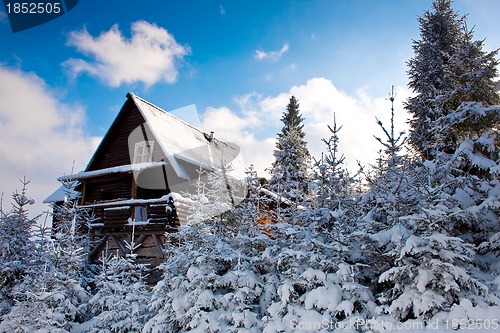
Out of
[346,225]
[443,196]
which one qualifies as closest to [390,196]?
[443,196]

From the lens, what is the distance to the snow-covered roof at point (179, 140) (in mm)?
15961

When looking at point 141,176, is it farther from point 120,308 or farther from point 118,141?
point 120,308

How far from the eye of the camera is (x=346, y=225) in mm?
8203

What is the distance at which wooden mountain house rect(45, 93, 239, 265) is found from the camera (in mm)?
14304

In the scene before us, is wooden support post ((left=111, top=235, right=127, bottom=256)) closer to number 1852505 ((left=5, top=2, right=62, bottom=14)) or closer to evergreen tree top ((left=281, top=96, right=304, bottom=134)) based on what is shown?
number 1852505 ((left=5, top=2, right=62, bottom=14))

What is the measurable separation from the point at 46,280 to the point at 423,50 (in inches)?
676

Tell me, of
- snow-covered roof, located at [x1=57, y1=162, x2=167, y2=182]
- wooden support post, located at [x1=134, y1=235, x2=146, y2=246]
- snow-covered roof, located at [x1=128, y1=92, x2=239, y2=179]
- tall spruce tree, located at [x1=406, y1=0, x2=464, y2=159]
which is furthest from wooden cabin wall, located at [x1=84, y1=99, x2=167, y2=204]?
tall spruce tree, located at [x1=406, y1=0, x2=464, y2=159]

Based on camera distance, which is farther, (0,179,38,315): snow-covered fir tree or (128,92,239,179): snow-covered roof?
(128,92,239,179): snow-covered roof

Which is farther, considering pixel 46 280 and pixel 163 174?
pixel 163 174

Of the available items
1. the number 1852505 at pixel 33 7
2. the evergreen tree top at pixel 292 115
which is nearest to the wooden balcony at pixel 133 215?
the number 1852505 at pixel 33 7

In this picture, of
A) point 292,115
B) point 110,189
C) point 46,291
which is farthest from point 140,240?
point 292,115

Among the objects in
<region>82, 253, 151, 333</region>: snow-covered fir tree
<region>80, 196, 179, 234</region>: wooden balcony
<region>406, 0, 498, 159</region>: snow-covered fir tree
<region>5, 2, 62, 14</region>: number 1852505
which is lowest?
<region>82, 253, 151, 333</region>: snow-covered fir tree

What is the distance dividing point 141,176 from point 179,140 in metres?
3.22

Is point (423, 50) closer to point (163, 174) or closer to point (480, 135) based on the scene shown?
point (480, 135)
